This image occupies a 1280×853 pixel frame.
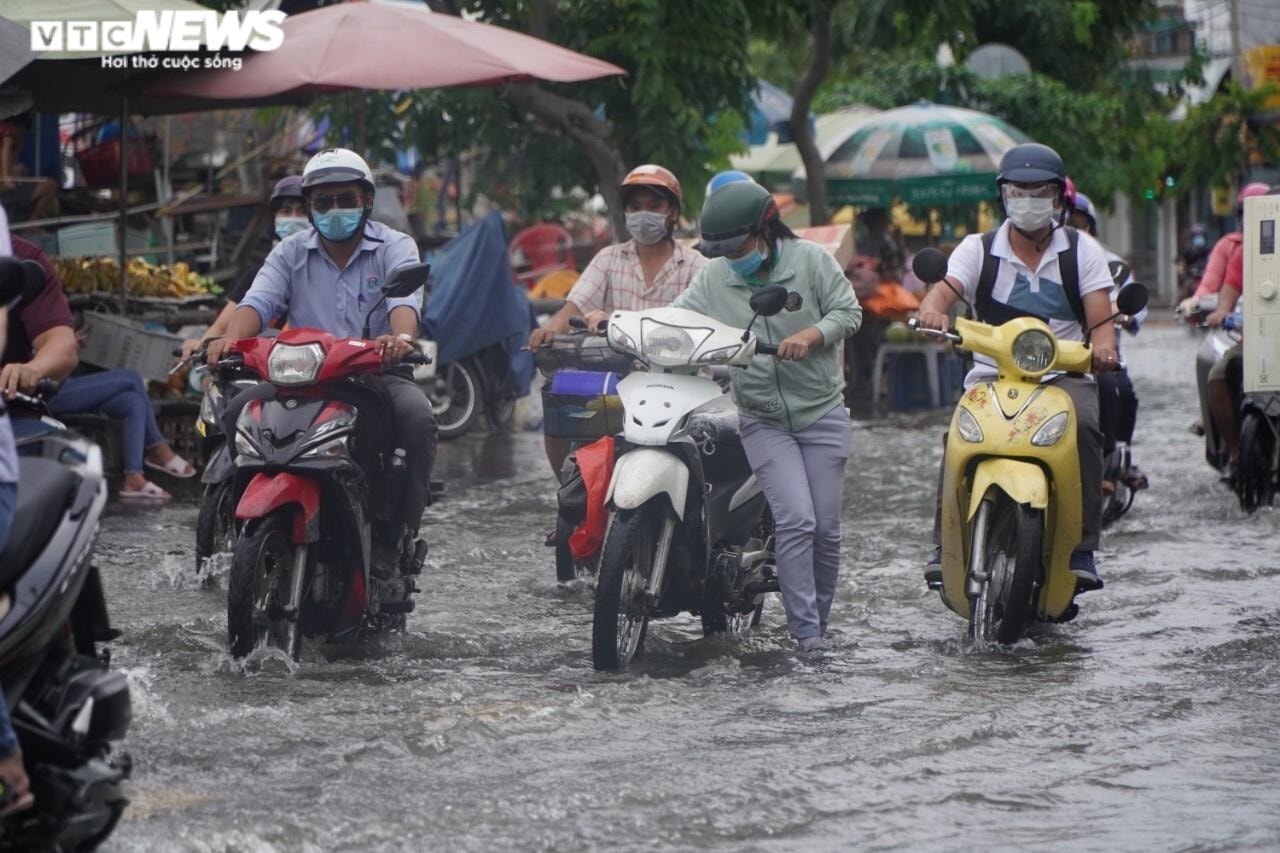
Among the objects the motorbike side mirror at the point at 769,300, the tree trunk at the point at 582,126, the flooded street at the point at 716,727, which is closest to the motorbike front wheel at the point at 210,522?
the flooded street at the point at 716,727

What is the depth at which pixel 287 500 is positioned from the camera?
6824 mm

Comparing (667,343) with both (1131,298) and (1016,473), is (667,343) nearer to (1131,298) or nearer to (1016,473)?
(1016,473)

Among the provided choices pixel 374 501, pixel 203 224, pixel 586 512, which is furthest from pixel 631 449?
pixel 203 224

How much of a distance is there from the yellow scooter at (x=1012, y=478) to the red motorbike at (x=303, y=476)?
76.8 inches

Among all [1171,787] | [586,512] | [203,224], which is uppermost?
[203,224]

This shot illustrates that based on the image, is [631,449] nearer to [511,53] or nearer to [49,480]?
[49,480]

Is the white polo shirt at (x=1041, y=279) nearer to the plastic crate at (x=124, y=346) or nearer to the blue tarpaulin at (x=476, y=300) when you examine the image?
the plastic crate at (x=124, y=346)

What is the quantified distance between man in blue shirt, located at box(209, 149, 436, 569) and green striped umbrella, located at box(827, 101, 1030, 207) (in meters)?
12.9

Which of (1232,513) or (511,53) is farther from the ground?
(511,53)

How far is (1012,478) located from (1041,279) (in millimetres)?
948

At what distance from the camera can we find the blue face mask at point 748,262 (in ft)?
24.2

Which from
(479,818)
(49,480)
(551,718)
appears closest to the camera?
(49,480)

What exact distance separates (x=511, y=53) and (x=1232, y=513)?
5.24 m

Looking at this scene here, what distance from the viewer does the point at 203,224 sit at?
737 inches
